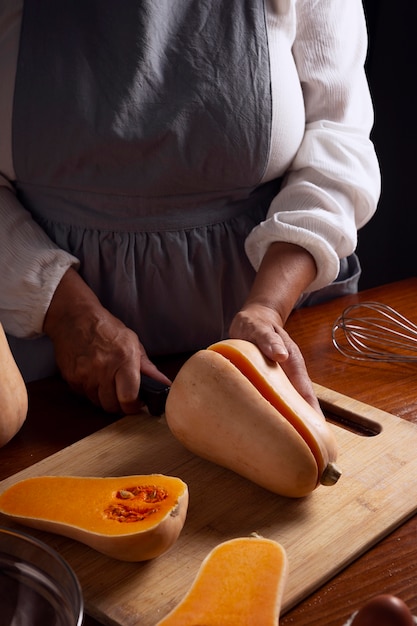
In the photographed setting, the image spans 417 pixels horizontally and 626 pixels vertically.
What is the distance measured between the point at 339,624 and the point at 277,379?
30cm

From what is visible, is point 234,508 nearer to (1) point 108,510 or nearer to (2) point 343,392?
(1) point 108,510

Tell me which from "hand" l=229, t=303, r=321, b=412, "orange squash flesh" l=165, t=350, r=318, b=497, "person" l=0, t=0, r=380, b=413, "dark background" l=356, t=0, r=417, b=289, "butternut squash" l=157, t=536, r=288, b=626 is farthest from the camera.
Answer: "dark background" l=356, t=0, r=417, b=289

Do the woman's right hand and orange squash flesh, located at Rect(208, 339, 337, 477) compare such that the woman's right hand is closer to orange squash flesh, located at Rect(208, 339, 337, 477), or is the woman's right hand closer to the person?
the person

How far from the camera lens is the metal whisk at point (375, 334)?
1.14m

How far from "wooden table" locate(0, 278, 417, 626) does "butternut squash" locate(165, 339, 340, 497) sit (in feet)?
0.34

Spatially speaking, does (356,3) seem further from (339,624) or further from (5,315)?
(339,624)

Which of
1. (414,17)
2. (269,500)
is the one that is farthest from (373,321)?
(414,17)

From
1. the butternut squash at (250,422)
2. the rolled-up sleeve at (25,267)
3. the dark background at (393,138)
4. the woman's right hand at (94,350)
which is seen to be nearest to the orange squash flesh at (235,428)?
the butternut squash at (250,422)

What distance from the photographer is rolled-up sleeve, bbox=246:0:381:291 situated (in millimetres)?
1124

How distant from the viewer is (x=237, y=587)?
0.67 meters

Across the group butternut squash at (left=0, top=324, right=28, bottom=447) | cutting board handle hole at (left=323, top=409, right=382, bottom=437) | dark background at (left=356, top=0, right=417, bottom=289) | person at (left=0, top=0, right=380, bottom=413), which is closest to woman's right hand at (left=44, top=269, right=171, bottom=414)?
person at (left=0, top=0, right=380, bottom=413)

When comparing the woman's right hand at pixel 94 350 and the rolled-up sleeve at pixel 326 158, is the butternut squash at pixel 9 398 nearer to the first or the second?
the woman's right hand at pixel 94 350

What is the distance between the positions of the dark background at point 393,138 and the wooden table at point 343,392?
897mm

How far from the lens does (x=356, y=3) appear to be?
4.09 ft
